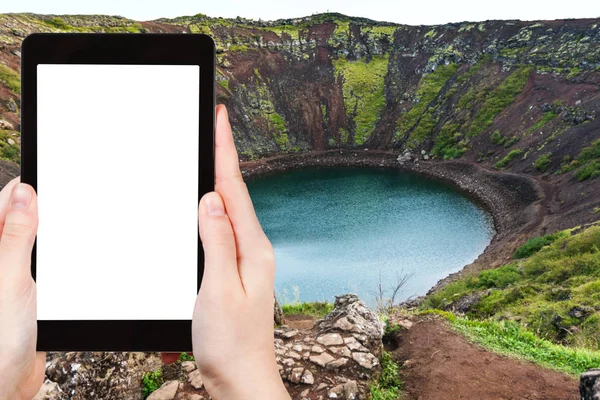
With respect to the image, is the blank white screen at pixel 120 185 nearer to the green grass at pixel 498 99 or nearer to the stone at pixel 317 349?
the stone at pixel 317 349

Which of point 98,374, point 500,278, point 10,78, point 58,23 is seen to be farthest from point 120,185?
point 58,23

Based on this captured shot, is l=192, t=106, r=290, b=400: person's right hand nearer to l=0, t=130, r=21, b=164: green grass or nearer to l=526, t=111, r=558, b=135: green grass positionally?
l=0, t=130, r=21, b=164: green grass

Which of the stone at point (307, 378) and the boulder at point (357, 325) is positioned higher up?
the boulder at point (357, 325)

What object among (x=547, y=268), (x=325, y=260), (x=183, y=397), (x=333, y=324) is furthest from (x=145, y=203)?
(x=325, y=260)

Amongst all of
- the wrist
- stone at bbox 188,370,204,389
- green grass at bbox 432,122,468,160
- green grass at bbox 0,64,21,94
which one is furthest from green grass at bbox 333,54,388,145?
the wrist

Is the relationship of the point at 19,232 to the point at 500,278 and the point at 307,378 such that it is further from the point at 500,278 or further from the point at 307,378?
the point at 500,278

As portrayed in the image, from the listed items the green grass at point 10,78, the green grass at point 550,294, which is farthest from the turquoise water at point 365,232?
the green grass at point 10,78
